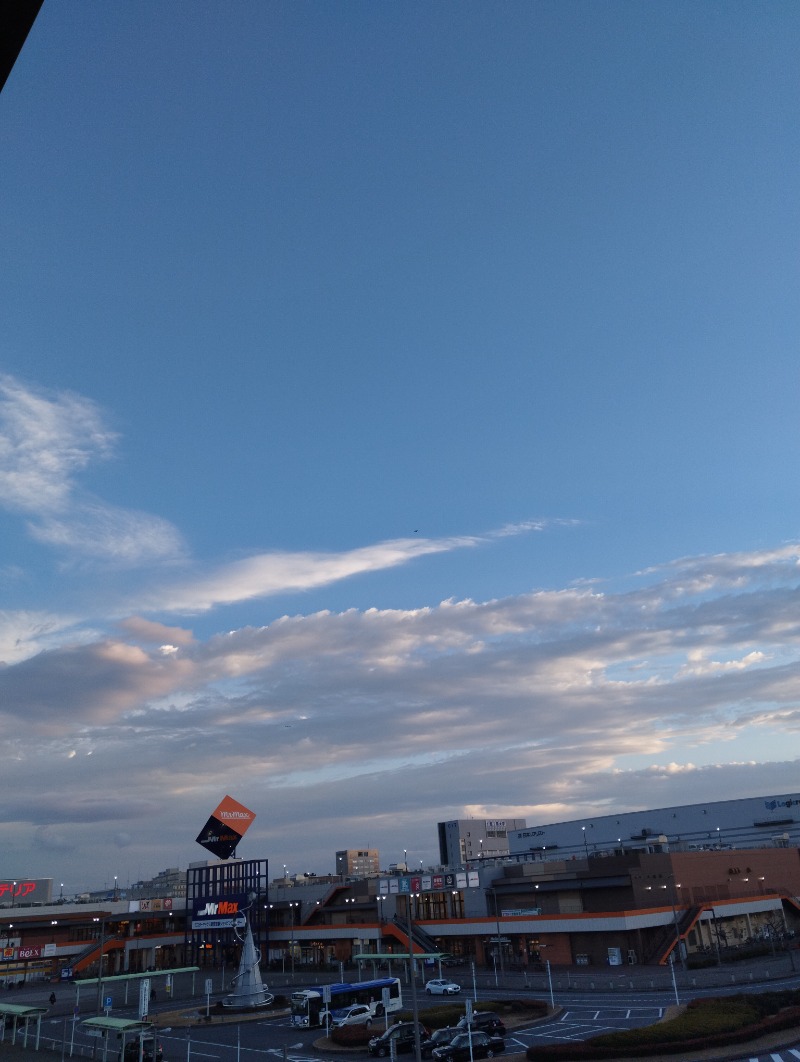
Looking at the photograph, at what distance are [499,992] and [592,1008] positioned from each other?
47.8 feet

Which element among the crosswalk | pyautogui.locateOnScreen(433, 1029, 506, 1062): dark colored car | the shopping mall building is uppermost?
the shopping mall building

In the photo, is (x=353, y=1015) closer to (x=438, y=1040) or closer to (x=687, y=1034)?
(x=438, y=1040)

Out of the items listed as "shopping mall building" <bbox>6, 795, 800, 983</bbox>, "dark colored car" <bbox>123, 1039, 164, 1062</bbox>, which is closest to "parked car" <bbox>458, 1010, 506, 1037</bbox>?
"shopping mall building" <bbox>6, 795, 800, 983</bbox>

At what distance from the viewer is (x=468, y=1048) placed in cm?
4284

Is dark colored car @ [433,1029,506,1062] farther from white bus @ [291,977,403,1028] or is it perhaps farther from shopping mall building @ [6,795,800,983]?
shopping mall building @ [6,795,800,983]

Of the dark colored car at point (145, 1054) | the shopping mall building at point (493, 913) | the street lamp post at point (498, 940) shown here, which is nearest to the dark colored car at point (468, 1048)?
the dark colored car at point (145, 1054)

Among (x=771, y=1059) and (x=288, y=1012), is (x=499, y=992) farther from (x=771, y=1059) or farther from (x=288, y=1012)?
(x=771, y=1059)

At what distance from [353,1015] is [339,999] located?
18.6ft

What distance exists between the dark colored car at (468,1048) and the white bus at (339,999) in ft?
47.5

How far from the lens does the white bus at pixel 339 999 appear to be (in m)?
57.9

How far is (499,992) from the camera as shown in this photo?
67562mm

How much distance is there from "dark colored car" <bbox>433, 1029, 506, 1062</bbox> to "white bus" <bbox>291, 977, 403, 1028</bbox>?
47.5 ft

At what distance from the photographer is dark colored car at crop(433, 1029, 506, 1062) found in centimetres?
4256

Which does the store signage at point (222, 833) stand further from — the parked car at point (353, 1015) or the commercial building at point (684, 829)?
the parked car at point (353, 1015)
